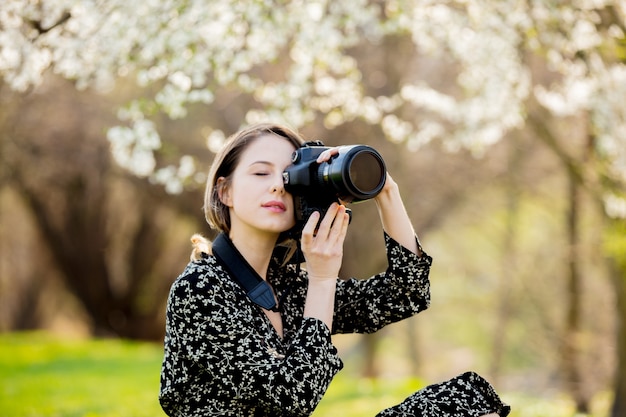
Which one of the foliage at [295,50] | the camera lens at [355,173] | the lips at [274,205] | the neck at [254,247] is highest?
the foliage at [295,50]

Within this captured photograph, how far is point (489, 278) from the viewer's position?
19266mm

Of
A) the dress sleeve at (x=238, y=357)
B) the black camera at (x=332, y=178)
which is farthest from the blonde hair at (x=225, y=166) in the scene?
the dress sleeve at (x=238, y=357)

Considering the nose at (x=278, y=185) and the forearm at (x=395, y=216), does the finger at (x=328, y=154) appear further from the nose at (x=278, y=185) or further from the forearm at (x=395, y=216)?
the forearm at (x=395, y=216)

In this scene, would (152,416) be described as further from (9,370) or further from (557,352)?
(557,352)

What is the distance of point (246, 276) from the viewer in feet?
8.27

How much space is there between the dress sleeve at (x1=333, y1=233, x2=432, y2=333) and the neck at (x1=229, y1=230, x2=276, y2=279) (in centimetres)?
31

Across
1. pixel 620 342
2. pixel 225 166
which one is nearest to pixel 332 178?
pixel 225 166

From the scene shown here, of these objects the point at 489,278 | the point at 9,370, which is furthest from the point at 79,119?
the point at 489,278

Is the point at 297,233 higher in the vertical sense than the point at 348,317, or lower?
higher

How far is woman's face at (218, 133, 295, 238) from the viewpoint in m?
2.55

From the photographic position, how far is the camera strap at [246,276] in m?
2.50

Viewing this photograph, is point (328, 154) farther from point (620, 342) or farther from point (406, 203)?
point (406, 203)

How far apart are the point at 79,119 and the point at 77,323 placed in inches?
379

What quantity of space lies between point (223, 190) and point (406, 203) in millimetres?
9839
